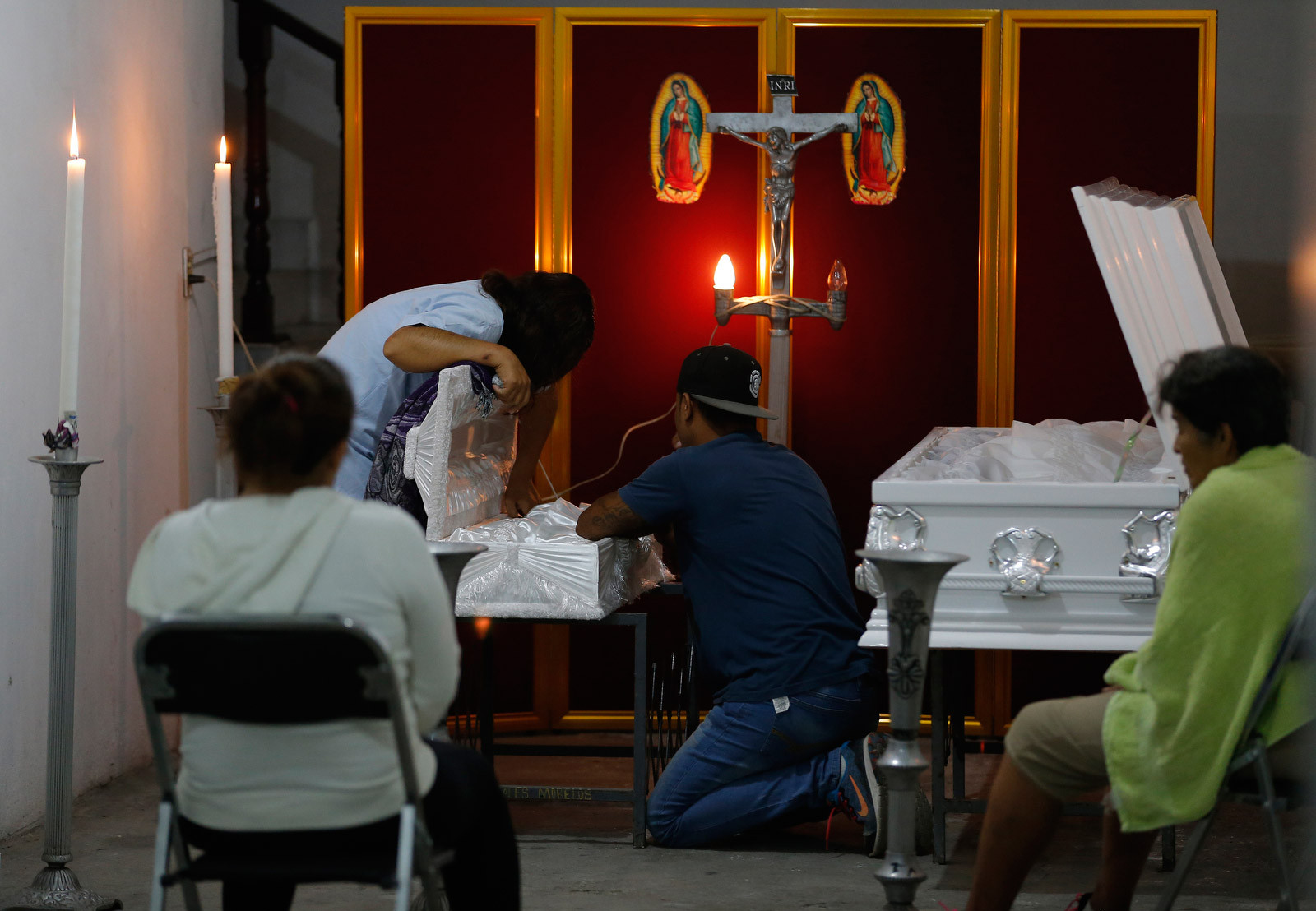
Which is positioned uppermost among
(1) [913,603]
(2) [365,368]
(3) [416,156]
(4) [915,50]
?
(4) [915,50]

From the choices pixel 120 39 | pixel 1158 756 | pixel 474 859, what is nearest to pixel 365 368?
pixel 120 39

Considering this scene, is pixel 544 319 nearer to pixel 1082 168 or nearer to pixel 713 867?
pixel 713 867

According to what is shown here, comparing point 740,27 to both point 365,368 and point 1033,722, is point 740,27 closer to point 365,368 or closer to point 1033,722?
point 365,368

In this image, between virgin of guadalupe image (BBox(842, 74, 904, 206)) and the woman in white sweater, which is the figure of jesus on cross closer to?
virgin of guadalupe image (BBox(842, 74, 904, 206))

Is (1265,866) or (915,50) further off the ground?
(915,50)

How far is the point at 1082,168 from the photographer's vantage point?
425cm

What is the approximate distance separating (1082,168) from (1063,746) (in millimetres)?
2545

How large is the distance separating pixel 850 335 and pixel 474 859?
8.96ft

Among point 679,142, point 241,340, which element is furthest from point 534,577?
point 679,142

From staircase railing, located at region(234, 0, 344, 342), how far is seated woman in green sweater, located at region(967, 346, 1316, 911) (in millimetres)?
2898

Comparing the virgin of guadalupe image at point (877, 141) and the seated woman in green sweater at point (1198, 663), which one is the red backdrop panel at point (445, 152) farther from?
the seated woman in green sweater at point (1198, 663)

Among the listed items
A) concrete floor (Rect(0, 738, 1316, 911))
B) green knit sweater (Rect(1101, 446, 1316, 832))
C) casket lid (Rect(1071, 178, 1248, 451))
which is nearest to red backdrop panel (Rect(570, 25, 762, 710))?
concrete floor (Rect(0, 738, 1316, 911))

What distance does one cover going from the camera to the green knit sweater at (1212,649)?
1.99 metres

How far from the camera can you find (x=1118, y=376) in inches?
169
